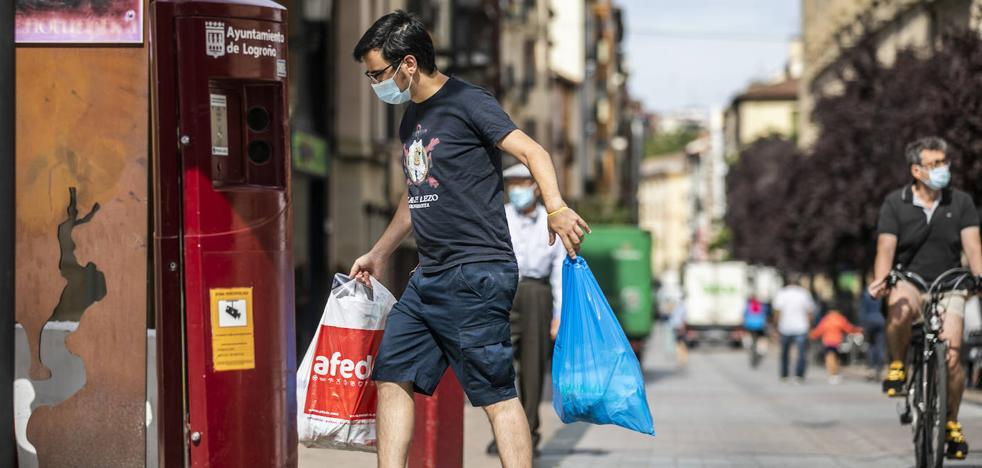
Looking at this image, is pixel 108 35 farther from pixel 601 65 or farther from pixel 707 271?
pixel 601 65

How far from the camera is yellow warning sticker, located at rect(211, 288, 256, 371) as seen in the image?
7.06m

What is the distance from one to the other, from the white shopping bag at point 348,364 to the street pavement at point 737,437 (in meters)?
2.52

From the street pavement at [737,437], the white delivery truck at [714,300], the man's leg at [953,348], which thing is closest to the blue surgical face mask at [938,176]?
the man's leg at [953,348]

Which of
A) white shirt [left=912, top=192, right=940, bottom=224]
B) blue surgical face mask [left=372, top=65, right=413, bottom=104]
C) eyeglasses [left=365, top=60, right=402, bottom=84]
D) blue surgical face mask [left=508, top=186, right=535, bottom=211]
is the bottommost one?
white shirt [left=912, top=192, right=940, bottom=224]

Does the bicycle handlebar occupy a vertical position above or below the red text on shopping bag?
above

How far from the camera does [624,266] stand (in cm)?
2762

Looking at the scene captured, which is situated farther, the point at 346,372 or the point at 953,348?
the point at 953,348

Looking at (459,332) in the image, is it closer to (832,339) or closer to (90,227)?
(90,227)

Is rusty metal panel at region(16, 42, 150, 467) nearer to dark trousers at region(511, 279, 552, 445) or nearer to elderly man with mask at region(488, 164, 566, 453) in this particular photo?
elderly man with mask at region(488, 164, 566, 453)

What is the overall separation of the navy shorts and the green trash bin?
2072 cm

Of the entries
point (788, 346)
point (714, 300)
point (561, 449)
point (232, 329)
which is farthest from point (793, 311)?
point (714, 300)

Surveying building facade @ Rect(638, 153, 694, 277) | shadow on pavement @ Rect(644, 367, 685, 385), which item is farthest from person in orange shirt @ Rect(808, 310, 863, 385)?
building facade @ Rect(638, 153, 694, 277)

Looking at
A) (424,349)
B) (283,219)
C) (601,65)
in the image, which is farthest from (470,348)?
(601,65)

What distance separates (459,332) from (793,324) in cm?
2230
